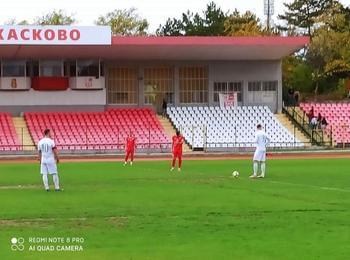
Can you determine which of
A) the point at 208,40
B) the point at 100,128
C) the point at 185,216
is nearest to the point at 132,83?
the point at 100,128

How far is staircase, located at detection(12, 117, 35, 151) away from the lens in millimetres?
50031

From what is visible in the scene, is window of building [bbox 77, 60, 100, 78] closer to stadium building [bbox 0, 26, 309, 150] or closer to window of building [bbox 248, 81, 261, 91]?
stadium building [bbox 0, 26, 309, 150]

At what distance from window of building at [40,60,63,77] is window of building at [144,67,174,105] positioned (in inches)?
262

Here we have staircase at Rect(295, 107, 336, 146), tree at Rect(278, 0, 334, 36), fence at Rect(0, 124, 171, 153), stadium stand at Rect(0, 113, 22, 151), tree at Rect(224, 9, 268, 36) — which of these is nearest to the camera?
stadium stand at Rect(0, 113, 22, 151)

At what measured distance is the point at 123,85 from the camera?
59.8 metres

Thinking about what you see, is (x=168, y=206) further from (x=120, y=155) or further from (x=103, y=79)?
(x=103, y=79)

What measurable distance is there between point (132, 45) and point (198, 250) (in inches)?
1644

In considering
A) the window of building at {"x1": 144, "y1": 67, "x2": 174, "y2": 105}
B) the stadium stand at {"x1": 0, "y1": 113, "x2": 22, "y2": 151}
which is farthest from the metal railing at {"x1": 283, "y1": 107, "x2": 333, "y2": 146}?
the stadium stand at {"x1": 0, "y1": 113, "x2": 22, "y2": 151}

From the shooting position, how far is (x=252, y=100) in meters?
61.5

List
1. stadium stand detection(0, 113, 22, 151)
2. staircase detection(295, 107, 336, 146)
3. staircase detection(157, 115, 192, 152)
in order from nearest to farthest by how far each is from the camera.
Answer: stadium stand detection(0, 113, 22, 151), staircase detection(157, 115, 192, 152), staircase detection(295, 107, 336, 146)

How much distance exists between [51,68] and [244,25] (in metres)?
36.9

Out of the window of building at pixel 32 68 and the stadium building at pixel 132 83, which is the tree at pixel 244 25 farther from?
the window of building at pixel 32 68

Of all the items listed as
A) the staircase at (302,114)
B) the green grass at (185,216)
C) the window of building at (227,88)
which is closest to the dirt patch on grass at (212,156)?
the staircase at (302,114)

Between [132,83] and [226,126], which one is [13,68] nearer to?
[132,83]
